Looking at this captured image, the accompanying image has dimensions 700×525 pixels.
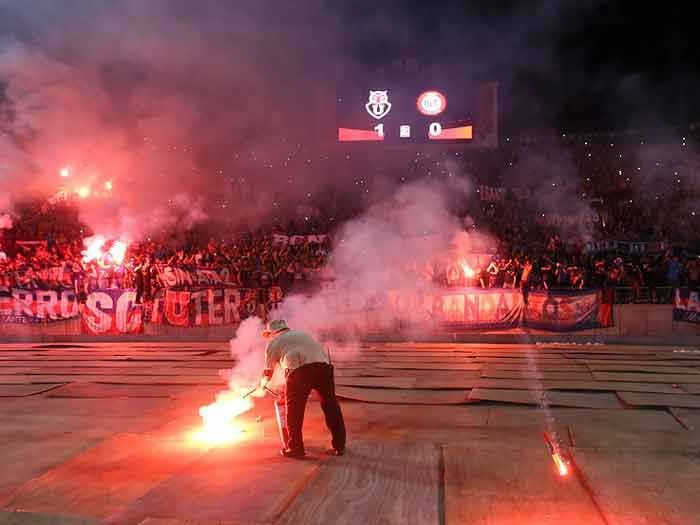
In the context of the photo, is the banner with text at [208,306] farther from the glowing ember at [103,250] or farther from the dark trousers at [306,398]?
the dark trousers at [306,398]

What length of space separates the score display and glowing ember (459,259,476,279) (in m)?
8.11

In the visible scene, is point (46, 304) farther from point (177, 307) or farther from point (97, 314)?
point (177, 307)

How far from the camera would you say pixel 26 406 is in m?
9.77

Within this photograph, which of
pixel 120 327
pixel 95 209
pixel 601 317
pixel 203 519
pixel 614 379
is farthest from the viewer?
pixel 95 209

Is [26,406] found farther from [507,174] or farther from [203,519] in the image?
[507,174]

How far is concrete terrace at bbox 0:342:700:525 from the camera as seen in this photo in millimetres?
5029

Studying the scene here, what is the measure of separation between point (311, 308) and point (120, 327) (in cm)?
656

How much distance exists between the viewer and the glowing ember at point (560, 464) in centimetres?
587

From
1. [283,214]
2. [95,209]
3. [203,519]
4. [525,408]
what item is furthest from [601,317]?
[95,209]

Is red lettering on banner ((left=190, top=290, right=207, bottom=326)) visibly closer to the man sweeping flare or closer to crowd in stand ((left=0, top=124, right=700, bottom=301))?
crowd in stand ((left=0, top=124, right=700, bottom=301))

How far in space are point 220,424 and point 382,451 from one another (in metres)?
2.33

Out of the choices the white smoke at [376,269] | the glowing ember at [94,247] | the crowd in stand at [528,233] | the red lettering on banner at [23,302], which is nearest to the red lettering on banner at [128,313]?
the crowd in stand at [528,233]

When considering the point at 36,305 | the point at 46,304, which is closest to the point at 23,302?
the point at 36,305

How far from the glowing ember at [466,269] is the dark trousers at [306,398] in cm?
1282
